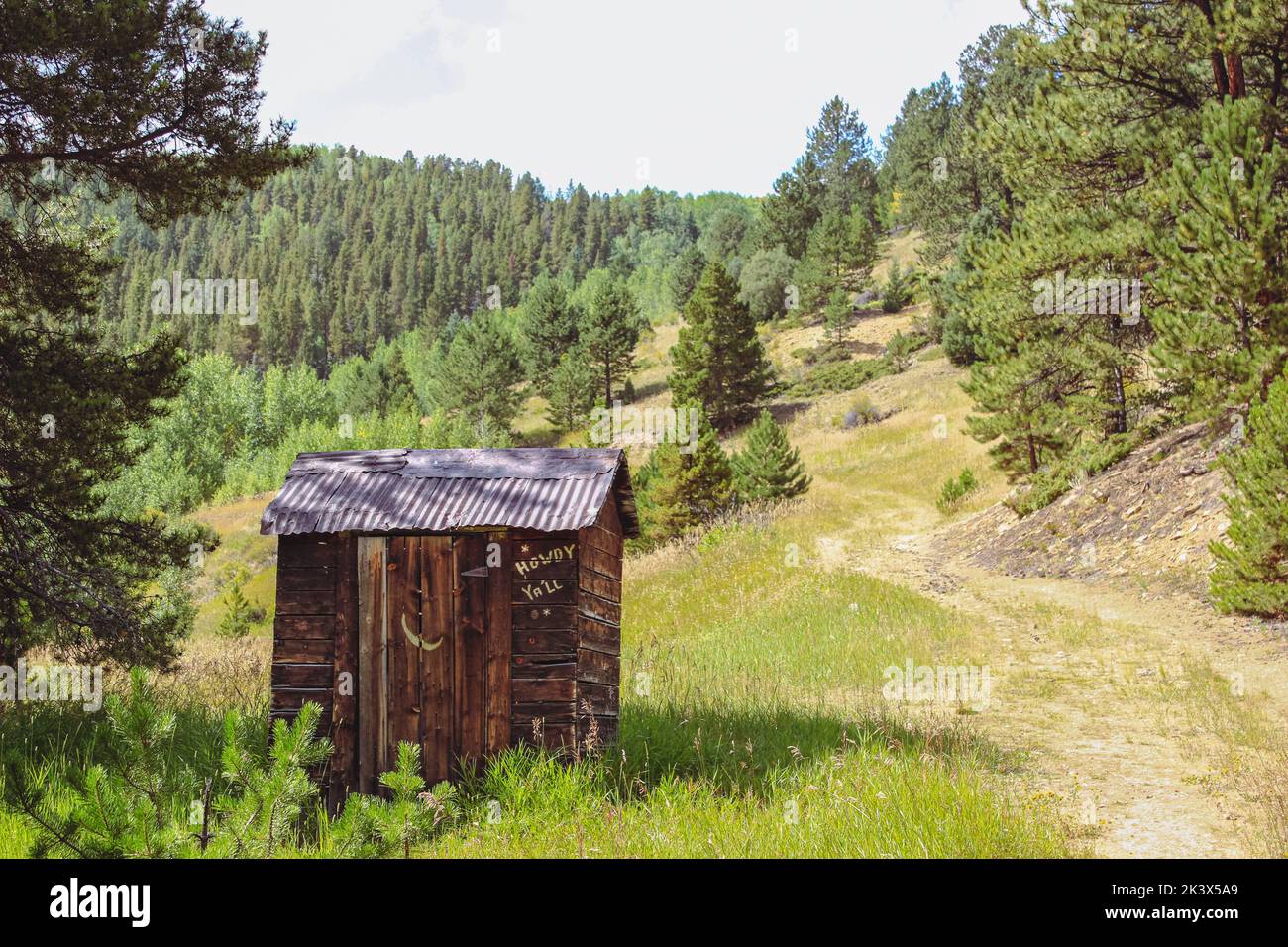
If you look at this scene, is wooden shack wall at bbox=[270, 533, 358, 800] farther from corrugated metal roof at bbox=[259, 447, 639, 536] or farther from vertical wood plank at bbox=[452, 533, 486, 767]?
vertical wood plank at bbox=[452, 533, 486, 767]

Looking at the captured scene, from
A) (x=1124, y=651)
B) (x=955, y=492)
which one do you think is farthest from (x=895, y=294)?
(x=1124, y=651)

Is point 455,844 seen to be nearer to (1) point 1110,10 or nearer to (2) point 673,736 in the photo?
(2) point 673,736

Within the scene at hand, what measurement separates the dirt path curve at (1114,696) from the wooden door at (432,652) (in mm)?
4344

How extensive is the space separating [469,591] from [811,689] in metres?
→ 6.08

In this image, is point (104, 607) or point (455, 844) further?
point (104, 607)

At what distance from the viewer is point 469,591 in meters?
7.13

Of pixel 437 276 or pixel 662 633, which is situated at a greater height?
pixel 437 276

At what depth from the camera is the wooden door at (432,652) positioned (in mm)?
7023

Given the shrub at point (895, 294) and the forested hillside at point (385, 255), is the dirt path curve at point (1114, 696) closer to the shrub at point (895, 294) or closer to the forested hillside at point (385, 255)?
the shrub at point (895, 294)

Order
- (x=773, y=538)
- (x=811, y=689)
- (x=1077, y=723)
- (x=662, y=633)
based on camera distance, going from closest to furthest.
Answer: (x=1077, y=723) < (x=811, y=689) < (x=662, y=633) < (x=773, y=538)

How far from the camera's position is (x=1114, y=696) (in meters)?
11.2

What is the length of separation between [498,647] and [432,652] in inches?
20.9

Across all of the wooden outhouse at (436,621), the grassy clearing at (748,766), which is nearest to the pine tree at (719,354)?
the grassy clearing at (748,766)
